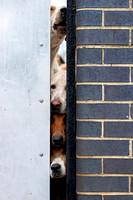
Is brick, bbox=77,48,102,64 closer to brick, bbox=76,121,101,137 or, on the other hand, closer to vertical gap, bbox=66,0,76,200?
vertical gap, bbox=66,0,76,200

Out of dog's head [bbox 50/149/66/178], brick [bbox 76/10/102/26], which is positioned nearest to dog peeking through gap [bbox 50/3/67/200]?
dog's head [bbox 50/149/66/178]

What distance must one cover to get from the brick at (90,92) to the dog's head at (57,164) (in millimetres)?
815

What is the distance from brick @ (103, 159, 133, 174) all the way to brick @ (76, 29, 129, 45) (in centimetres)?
79

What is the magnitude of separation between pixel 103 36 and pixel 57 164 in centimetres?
117

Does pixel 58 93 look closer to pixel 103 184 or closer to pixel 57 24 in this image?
pixel 57 24

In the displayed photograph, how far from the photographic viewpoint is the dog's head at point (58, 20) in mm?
3123

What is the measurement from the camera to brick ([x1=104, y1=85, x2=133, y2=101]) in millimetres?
2279

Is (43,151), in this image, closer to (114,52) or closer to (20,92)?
(20,92)

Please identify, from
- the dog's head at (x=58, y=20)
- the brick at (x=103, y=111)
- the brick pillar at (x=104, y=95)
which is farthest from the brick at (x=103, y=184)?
the dog's head at (x=58, y=20)

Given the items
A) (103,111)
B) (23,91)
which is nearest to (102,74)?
(103,111)

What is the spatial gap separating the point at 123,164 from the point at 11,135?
2.72ft

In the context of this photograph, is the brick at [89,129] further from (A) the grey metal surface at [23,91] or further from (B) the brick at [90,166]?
(A) the grey metal surface at [23,91]

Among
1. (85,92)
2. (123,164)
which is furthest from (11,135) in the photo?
(123,164)

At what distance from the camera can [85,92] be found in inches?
89.5
